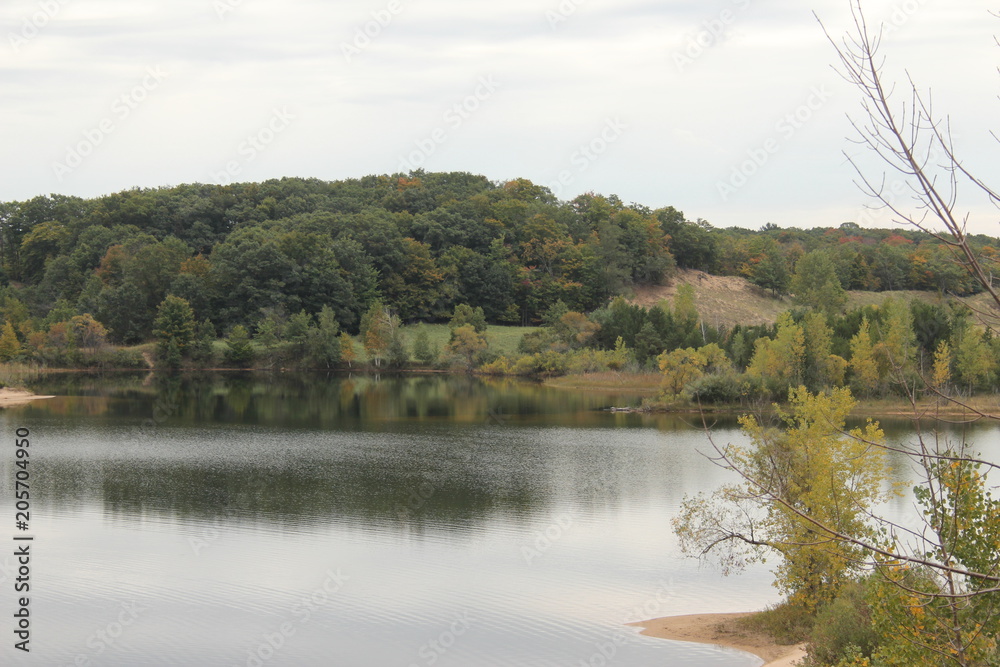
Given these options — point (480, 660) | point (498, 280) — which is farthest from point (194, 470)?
point (498, 280)

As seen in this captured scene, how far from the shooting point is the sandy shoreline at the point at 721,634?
1441 cm

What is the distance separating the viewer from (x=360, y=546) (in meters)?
21.3

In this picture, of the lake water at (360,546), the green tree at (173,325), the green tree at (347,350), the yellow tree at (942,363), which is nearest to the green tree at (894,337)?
the yellow tree at (942,363)

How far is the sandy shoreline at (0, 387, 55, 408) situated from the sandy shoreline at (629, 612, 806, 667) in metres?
44.8

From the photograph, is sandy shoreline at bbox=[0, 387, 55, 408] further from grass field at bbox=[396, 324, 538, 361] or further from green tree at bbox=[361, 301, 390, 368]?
grass field at bbox=[396, 324, 538, 361]

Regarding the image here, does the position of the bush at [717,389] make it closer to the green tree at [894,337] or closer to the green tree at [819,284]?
the green tree at [894,337]

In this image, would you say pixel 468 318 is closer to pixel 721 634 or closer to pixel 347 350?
pixel 347 350

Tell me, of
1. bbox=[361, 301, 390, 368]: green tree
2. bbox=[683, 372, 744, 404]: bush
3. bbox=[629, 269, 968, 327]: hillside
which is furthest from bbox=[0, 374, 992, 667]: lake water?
bbox=[629, 269, 968, 327]: hillside

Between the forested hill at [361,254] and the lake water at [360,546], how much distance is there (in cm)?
4044

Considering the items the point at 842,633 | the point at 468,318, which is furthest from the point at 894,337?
the point at 468,318

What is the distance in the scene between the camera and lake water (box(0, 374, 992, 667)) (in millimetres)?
15500

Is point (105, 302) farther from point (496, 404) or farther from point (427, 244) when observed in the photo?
point (496, 404)

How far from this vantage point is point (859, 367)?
161 feet

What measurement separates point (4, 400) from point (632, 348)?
42824 millimetres
